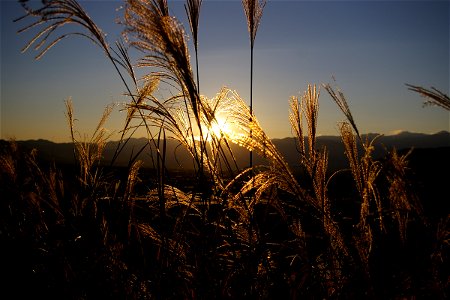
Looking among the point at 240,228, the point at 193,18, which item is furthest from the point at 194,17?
the point at 240,228

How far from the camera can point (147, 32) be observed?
1.59 m

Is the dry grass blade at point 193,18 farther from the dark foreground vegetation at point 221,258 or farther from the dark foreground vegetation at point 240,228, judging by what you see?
the dark foreground vegetation at point 221,258

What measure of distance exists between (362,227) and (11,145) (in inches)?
222

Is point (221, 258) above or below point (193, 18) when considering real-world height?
below

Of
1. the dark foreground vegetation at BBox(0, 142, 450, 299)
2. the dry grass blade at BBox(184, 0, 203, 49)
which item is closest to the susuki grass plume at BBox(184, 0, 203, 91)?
the dry grass blade at BBox(184, 0, 203, 49)

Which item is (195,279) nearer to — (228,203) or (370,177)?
(228,203)

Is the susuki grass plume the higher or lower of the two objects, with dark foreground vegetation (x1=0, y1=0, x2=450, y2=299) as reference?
higher

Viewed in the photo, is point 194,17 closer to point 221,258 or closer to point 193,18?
point 193,18

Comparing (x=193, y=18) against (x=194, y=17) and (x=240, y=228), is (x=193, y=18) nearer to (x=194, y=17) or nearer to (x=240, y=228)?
(x=194, y=17)

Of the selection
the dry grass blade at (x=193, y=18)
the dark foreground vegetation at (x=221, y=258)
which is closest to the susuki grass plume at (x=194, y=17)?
the dry grass blade at (x=193, y=18)

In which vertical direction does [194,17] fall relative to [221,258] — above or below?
above

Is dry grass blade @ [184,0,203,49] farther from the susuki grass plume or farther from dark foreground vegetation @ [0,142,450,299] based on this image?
dark foreground vegetation @ [0,142,450,299]

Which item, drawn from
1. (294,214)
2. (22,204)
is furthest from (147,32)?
(22,204)

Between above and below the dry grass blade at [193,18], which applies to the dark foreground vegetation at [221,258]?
below
